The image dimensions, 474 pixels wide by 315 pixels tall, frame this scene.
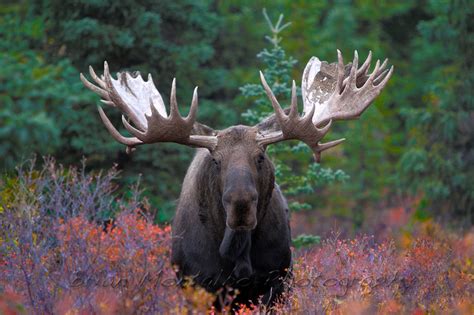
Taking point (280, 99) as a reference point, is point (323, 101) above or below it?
above

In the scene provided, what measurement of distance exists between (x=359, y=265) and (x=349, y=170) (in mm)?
17850

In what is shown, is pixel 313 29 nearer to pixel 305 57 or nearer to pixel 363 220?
pixel 305 57

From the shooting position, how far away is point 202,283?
26.8ft

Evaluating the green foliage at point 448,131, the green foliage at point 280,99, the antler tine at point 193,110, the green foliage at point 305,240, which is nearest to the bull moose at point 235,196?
the antler tine at point 193,110

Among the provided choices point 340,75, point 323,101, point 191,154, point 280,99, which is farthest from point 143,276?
point 191,154

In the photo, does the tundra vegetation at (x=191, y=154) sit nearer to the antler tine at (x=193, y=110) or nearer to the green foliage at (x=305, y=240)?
the green foliage at (x=305, y=240)

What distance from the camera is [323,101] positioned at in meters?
9.39

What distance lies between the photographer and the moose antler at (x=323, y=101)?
822cm

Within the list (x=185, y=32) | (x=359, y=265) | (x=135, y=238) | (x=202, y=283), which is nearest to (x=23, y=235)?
(x=135, y=238)

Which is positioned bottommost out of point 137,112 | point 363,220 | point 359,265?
point 363,220

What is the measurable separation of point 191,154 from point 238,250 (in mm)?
8307

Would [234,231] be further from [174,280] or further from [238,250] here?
[174,280]

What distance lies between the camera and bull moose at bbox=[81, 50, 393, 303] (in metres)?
7.84

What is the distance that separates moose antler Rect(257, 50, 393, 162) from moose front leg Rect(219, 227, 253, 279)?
2.75ft
